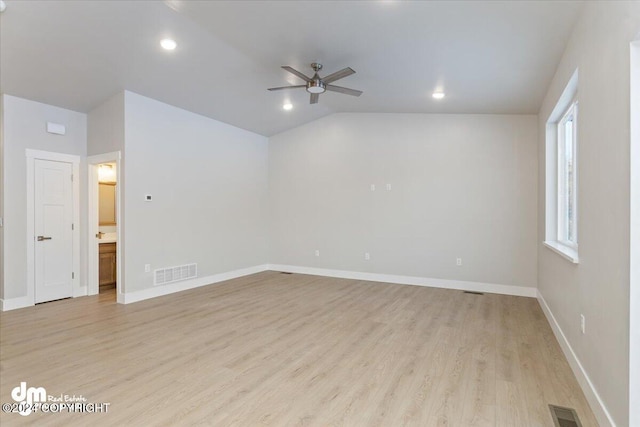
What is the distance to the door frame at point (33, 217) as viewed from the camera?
4.77 metres

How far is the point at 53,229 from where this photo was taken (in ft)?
16.5

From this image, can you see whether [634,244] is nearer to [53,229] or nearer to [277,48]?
[277,48]

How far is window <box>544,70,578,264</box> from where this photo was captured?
366 cm

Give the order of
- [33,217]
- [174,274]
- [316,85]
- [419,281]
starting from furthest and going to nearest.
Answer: [419,281] → [174,274] → [33,217] → [316,85]

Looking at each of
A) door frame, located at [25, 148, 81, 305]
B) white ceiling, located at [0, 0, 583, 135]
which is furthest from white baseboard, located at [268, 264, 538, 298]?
door frame, located at [25, 148, 81, 305]

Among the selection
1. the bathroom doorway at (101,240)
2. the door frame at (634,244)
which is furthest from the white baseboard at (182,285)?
the door frame at (634,244)

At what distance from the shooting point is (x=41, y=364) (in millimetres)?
2924

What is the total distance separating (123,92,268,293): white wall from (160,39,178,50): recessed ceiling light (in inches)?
54.0

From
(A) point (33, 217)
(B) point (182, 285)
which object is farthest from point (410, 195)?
(A) point (33, 217)

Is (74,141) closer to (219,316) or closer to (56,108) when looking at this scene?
(56,108)

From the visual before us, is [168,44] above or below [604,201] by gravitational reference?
above

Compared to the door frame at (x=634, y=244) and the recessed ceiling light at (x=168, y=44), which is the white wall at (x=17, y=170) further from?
the door frame at (x=634, y=244)

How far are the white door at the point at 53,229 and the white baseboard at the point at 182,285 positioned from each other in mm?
1086

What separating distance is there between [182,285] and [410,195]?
4.27m
